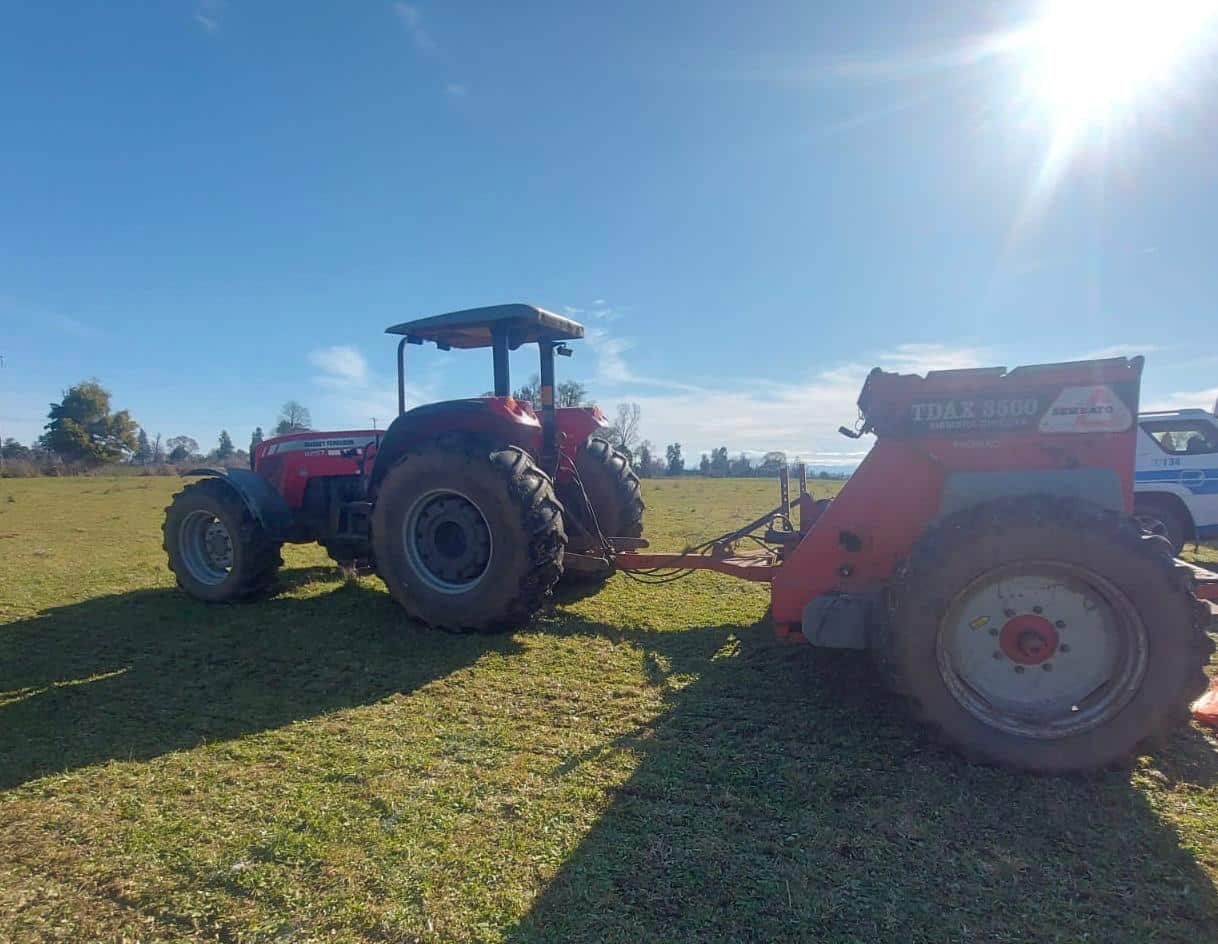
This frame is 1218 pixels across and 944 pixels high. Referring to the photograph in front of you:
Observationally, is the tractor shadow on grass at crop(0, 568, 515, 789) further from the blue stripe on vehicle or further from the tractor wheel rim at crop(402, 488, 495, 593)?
the blue stripe on vehicle

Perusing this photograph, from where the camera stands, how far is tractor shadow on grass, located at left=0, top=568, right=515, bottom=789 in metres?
3.20

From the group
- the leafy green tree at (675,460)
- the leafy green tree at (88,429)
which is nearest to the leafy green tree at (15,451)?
the leafy green tree at (88,429)

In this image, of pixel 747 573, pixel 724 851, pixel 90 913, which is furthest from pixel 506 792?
pixel 747 573

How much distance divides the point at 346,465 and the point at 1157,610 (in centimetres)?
602

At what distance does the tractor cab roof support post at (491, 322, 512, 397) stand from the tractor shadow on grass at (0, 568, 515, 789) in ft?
6.30

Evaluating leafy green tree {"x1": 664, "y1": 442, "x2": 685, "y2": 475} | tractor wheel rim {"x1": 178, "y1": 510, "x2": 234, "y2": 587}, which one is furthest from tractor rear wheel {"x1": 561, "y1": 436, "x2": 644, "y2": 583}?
leafy green tree {"x1": 664, "y1": 442, "x2": 685, "y2": 475}

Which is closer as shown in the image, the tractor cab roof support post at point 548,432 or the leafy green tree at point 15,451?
the tractor cab roof support post at point 548,432

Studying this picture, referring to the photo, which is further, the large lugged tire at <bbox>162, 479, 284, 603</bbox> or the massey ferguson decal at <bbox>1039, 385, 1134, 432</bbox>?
the large lugged tire at <bbox>162, 479, 284, 603</bbox>

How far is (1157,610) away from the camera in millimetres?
2639

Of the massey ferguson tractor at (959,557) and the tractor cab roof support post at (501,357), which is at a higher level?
the tractor cab roof support post at (501,357)

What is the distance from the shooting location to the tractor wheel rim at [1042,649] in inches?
108

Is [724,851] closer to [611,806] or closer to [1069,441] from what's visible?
[611,806]

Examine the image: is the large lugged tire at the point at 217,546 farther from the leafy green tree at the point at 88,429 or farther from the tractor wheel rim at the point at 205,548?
the leafy green tree at the point at 88,429

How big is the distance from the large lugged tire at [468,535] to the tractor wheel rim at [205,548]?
6.92 ft
